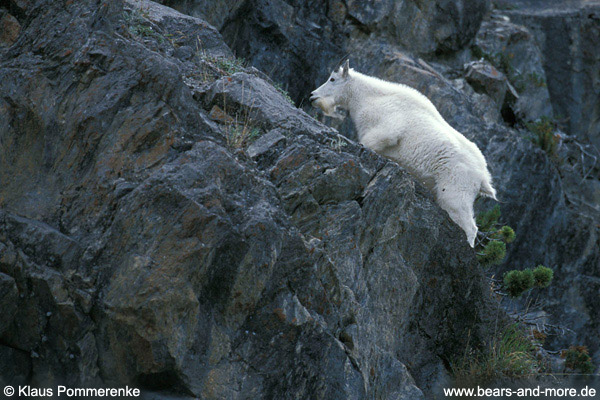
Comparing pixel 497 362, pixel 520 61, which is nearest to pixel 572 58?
pixel 520 61

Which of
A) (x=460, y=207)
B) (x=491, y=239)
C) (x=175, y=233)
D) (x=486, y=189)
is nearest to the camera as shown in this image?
(x=175, y=233)

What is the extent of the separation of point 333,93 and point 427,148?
249 cm

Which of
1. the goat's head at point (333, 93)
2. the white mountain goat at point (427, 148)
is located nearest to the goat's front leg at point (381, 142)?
the white mountain goat at point (427, 148)

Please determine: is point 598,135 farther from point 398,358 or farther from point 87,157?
point 87,157

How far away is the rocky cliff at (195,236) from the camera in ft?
19.1

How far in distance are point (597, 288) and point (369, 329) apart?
11.8m

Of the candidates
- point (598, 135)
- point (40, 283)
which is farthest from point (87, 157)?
point (598, 135)

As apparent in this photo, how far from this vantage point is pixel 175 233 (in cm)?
604

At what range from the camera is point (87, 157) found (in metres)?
6.50

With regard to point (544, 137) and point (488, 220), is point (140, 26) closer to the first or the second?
point (488, 220)

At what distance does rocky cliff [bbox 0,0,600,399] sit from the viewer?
582 centimetres

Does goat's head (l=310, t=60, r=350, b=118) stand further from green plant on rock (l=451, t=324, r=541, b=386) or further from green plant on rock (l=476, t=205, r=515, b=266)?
green plant on rock (l=451, t=324, r=541, b=386)

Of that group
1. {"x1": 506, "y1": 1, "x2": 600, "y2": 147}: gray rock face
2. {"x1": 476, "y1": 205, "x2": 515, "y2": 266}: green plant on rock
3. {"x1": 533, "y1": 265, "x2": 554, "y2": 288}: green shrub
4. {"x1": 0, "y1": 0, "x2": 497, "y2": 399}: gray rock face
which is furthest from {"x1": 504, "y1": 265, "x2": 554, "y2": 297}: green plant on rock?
{"x1": 506, "y1": 1, "x2": 600, "y2": 147}: gray rock face

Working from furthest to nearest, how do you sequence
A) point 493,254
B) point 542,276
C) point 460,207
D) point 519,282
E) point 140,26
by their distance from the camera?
point 542,276 < point 519,282 < point 493,254 < point 460,207 < point 140,26
